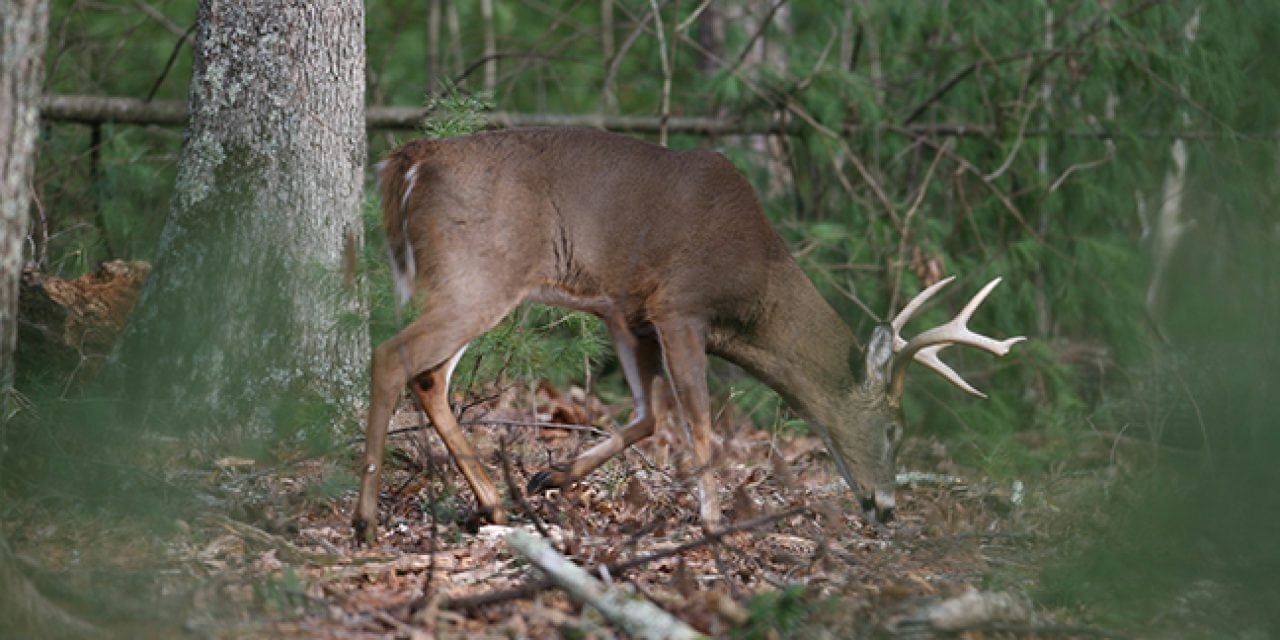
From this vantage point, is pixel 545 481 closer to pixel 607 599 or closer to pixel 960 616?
pixel 607 599

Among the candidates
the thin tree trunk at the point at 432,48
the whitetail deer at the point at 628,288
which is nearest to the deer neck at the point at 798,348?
the whitetail deer at the point at 628,288

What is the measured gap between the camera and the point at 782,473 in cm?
466

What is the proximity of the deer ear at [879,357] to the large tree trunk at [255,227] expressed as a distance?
2.32 metres

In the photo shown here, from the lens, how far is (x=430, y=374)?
18.7 ft

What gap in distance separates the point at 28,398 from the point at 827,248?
5824mm

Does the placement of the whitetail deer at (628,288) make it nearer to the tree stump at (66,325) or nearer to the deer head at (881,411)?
the deer head at (881,411)

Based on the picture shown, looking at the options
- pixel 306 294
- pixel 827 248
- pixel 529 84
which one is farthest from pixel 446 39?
pixel 306 294

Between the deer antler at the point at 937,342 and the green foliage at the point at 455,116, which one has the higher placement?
the green foliage at the point at 455,116

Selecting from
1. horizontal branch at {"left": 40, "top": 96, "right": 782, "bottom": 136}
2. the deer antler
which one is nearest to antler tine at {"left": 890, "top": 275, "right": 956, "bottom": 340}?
the deer antler

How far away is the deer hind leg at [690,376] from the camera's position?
20.2ft

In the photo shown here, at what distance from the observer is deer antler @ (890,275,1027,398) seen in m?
6.38

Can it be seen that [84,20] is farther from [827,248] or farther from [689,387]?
[689,387]

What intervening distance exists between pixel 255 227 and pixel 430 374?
95 cm

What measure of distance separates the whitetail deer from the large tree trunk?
14.4 inches
